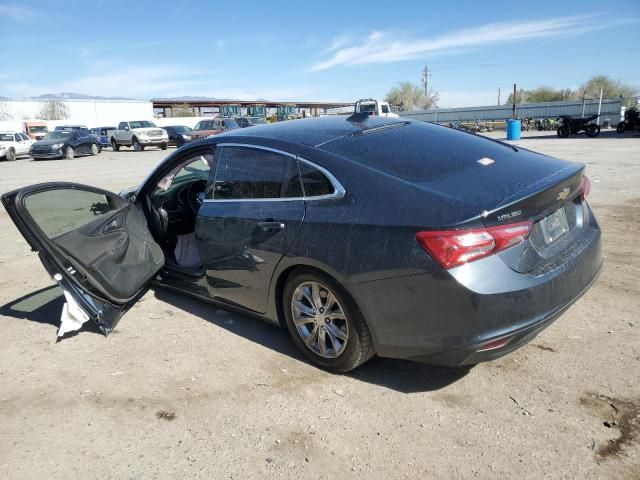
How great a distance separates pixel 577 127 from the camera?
91.6 feet

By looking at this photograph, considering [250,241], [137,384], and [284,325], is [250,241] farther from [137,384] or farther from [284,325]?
[137,384]

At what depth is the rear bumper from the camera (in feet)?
8.43

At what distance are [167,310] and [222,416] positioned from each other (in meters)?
1.89

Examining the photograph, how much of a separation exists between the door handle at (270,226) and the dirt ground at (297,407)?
95 centimetres

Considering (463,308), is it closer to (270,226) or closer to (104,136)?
(270,226)

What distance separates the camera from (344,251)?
2.94 m

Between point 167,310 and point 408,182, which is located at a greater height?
point 408,182

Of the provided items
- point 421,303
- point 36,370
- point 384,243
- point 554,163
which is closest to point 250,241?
point 384,243

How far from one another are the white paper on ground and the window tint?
545 mm

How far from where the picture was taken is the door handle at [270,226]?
333cm

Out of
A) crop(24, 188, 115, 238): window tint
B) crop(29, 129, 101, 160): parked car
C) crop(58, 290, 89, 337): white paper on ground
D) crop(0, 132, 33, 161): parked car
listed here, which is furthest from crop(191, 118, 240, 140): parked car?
crop(58, 290, 89, 337): white paper on ground

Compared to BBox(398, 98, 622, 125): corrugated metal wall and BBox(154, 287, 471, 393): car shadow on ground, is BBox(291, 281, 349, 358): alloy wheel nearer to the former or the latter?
BBox(154, 287, 471, 393): car shadow on ground

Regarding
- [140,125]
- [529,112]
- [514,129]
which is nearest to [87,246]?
[514,129]

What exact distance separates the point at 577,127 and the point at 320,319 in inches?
1156
